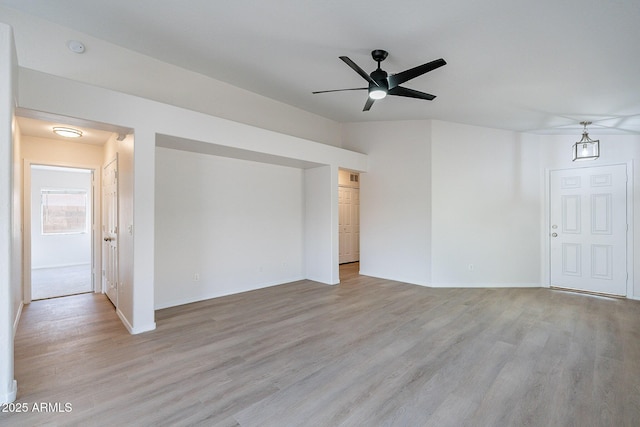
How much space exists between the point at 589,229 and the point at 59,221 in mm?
11905

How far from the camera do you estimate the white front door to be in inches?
188

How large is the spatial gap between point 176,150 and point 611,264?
717cm

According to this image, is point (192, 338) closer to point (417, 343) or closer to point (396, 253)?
point (417, 343)

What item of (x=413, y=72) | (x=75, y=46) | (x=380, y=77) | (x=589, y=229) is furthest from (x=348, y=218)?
(x=75, y=46)

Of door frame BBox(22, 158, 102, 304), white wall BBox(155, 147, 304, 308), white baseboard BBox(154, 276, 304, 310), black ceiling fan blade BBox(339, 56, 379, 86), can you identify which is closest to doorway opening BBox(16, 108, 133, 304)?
door frame BBox(22, 158, 102, 304)

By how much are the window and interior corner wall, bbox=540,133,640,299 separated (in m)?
11.1

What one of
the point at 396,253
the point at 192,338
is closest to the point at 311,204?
the point at 396,253

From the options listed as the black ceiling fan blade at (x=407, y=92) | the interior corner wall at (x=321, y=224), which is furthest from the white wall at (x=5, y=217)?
the interior corner wall at (x=321, y=224)

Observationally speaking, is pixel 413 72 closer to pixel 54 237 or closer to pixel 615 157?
pixel 615 157

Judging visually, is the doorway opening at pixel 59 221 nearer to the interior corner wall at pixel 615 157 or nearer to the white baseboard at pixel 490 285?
the white baseboard at pixel 490 285

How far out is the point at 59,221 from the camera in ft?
25.3

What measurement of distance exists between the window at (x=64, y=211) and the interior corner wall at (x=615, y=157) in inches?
438

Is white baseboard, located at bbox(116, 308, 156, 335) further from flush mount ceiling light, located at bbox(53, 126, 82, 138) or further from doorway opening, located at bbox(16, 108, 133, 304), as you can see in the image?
flush mount ceiling light, located at bbox(53, 126, 82, 138)

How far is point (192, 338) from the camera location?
3.10 meters
